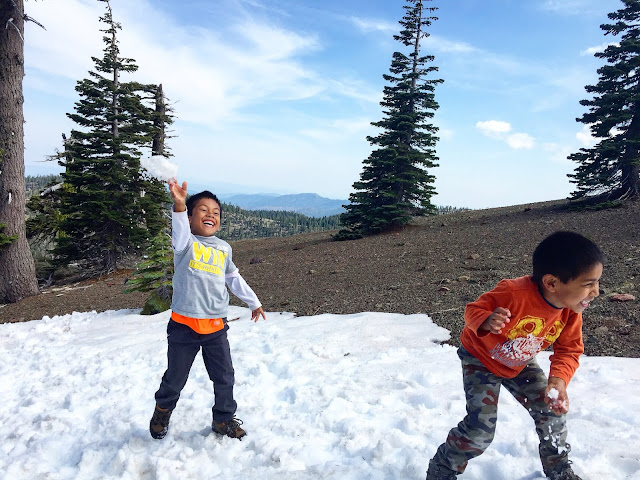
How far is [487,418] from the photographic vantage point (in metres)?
2.55

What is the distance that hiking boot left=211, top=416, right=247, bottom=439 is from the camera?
3566 millimetres

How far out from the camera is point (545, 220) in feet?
44.3

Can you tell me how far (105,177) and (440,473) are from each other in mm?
17611

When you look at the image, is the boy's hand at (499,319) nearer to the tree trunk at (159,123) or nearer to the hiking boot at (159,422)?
the hiking boot at (159,422)

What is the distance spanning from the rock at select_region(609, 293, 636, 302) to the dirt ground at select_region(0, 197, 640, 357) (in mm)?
38

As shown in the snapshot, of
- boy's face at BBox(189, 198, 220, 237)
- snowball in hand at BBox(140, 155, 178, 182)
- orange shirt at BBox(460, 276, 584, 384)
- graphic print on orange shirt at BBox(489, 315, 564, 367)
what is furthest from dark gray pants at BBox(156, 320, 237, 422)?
graphic print on orange shirt at BBox(489, 315, 564, 367)

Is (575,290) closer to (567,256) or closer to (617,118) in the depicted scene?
(567,256)

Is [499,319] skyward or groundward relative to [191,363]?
skyward

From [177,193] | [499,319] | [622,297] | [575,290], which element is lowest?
[622,297]

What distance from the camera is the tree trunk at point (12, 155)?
34.8ft

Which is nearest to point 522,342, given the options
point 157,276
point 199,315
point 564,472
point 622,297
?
point 564,472

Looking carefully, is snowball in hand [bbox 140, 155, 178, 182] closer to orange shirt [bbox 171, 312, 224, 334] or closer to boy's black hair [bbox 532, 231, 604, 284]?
orange shirt [bbox 171, 312, 224, 334]

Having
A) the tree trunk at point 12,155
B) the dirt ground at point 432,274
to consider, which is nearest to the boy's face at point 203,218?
the dirt ground at point 432,274

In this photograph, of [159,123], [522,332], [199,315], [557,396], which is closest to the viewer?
[557,396]
